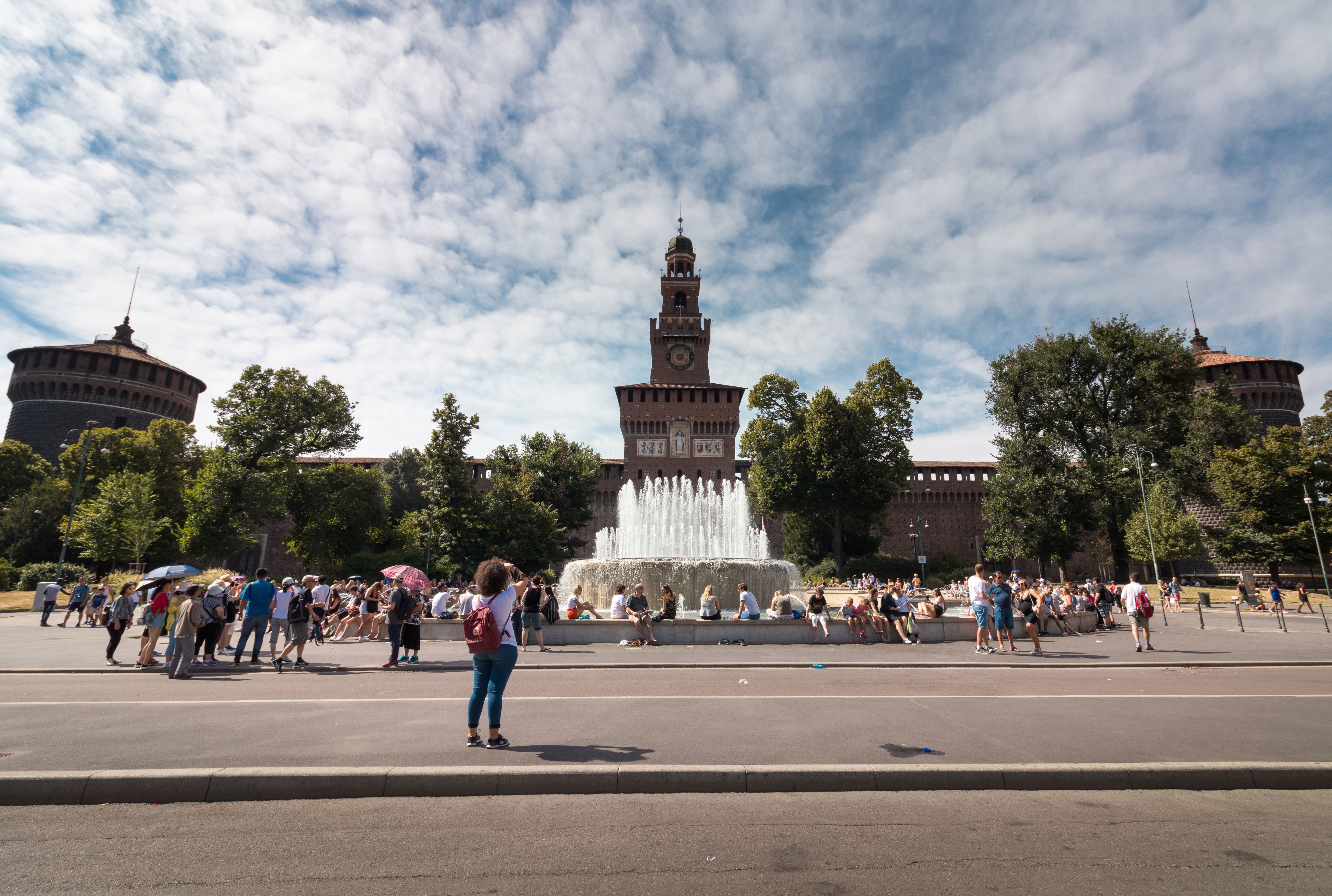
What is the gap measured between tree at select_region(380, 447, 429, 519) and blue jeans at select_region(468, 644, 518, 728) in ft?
152

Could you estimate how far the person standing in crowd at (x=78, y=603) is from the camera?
757 inches

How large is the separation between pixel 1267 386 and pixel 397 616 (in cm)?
6498

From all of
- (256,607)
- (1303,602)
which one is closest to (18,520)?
(256,607)

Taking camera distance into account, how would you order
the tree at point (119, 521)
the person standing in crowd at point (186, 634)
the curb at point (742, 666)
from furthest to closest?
1. the tree at point (119, 521)
2. the curb at point (742, 666)
3. the person standing in crowd at point (186, 634)

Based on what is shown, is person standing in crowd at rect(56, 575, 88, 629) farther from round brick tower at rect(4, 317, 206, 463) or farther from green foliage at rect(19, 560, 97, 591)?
round brick tower at rect(4, 317, 206, 463)

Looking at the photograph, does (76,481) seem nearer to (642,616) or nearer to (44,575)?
(44,575)

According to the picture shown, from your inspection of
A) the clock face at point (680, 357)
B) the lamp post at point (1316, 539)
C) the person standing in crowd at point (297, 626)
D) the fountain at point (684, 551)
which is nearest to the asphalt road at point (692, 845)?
the person standing in crowd at point (297, 626)

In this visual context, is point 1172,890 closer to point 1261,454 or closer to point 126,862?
point 126,862

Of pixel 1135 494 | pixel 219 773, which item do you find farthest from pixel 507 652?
pixel 1135 494

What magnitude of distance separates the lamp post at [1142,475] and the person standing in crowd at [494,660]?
30391 mm

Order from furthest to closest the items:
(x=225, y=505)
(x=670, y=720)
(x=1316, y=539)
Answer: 1. (x=225, y=505)
2. (x=1316, y=539)
3. (x=670, y=720)

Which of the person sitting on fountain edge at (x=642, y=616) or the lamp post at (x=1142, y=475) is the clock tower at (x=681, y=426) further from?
the person sitting on fountain edge at (x=642, y=616)

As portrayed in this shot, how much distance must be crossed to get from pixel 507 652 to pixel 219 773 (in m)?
2.14

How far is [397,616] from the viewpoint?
1077 cm
